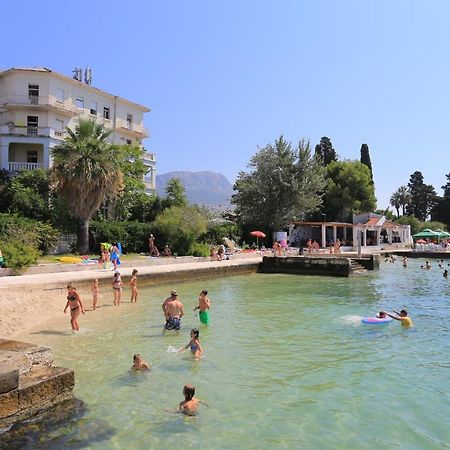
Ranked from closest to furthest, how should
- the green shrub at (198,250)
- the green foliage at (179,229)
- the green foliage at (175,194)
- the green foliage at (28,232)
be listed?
the green foliage at (28,232) → the green foliage at (179,229) → the green shrub at (198,250) → the green foliage at (175,194)

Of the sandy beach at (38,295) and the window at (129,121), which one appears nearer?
the sandy beach at (38,295)

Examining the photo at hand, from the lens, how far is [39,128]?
3772 cm

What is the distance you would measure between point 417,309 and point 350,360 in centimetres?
887

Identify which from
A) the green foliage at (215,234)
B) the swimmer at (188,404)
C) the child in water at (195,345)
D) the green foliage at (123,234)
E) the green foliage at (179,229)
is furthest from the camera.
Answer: the green foliage at (215,234)

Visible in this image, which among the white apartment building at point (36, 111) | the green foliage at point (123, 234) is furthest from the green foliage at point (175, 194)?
the white apartment building at point (36, 111)

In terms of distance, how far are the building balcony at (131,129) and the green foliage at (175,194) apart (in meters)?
5.71

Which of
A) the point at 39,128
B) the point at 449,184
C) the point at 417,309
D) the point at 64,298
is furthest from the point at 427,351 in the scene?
the point at 449,184

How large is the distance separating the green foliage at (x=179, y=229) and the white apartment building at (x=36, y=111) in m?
11.1

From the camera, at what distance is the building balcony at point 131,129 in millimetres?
46156

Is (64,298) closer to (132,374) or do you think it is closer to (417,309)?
(132,374)

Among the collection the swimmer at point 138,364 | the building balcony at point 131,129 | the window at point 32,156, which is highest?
the building balcony at point 131,129

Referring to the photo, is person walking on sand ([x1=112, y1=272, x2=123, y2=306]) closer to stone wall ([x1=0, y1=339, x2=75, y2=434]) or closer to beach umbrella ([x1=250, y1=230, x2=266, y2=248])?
stone wall ([x1=0, y1=339, x2=75, y2=434])

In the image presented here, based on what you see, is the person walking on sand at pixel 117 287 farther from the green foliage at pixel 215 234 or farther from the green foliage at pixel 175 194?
the green foliage at pixel 215 234

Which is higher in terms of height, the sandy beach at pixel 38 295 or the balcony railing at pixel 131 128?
the balcony railing at pixel 131 128
